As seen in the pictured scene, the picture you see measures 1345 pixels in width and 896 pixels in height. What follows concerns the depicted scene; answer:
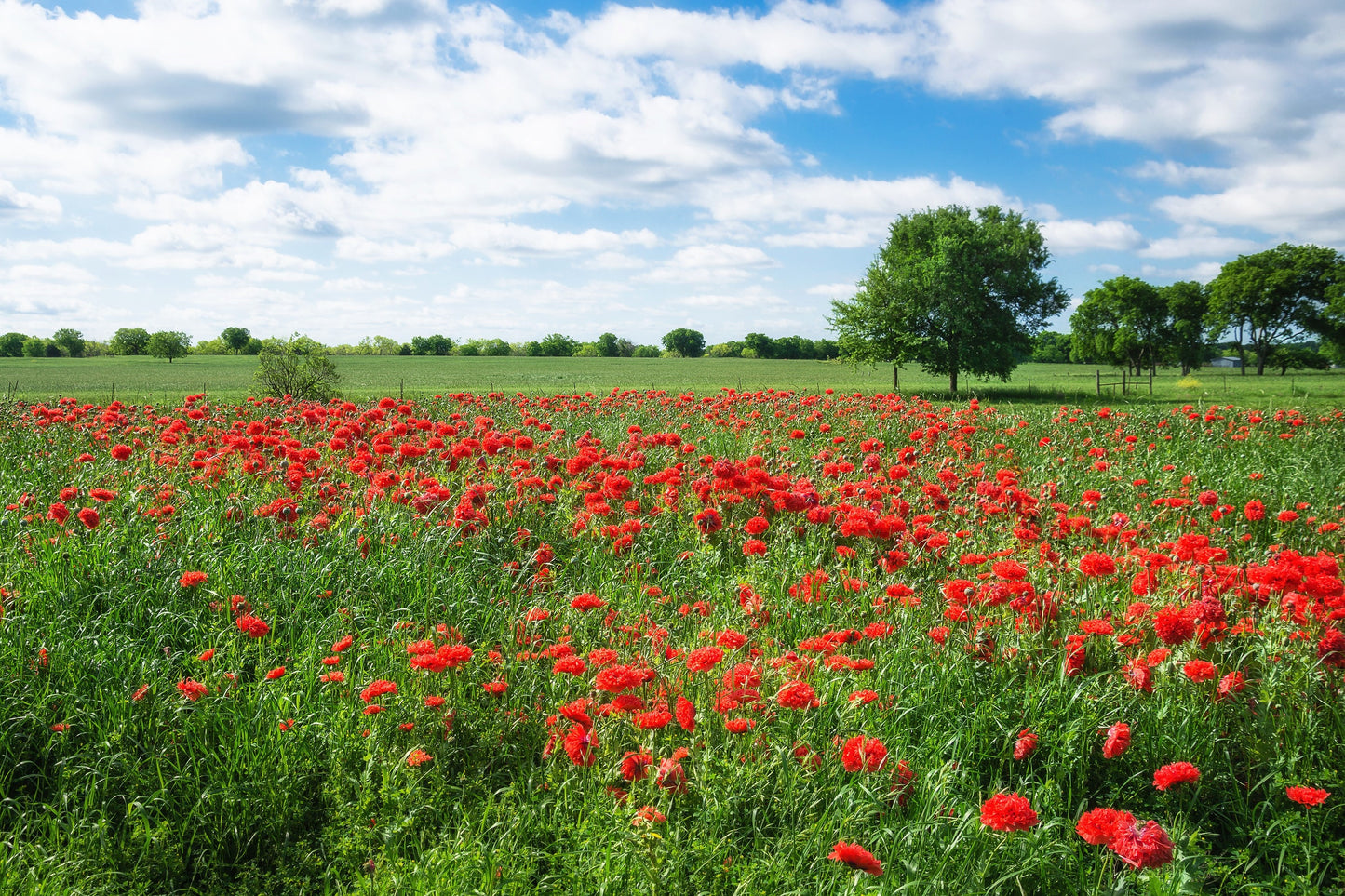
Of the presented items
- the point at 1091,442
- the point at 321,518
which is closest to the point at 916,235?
the point at 1091,442

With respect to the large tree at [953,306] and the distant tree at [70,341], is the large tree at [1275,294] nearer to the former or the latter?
the large tree at [953,306]

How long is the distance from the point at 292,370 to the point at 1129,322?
76.8 m

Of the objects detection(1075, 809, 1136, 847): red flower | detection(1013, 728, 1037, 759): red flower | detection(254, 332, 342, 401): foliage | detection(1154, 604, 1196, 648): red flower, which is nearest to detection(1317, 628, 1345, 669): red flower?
detection(1154, 604, 1196, 648): red flower

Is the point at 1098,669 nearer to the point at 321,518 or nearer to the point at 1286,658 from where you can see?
the point at 1286,658

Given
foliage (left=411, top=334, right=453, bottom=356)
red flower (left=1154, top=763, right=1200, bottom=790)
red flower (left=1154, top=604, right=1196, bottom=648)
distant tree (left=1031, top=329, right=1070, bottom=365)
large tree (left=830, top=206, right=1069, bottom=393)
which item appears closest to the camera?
red flower (left=1154, top=763, right=1200, bottom=790)

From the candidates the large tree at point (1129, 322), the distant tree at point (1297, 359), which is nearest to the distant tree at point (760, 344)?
the large tree at point (1129, 322)

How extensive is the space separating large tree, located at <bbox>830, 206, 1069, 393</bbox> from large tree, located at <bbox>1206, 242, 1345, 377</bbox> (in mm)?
44086

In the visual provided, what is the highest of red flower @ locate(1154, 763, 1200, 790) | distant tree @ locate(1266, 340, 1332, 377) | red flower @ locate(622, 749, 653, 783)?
distant tree @ locate(1266, 340, 1332, 377)

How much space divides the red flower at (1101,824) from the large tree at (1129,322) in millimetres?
80164

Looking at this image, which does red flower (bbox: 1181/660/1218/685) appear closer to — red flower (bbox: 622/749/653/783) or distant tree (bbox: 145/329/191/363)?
red flower (bbox: 622/749/653/783)

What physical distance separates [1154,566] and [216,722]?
15.9ft

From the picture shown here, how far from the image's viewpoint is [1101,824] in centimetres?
202

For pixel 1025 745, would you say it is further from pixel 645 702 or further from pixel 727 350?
pixel 727 350

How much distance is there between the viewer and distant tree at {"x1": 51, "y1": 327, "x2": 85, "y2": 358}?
93188 millimetres
